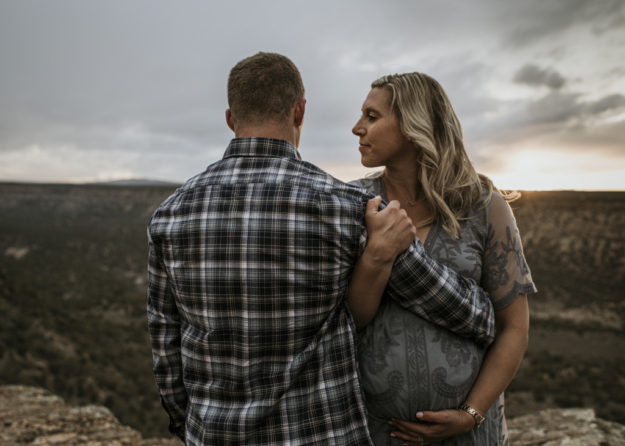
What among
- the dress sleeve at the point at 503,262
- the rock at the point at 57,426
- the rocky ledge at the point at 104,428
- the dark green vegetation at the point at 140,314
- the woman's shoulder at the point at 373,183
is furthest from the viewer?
the dark green vegetation at the point at 140,314

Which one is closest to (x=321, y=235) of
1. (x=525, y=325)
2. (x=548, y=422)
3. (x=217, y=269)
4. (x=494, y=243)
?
(x=217, y=269)

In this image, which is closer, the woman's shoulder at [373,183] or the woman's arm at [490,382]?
the woman's arm at [490,382]

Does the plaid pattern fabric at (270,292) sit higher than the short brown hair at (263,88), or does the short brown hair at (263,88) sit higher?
the short brown hair at (263,88)

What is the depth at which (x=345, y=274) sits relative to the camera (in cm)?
123

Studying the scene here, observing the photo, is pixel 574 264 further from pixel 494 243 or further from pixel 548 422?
pixel 494 243

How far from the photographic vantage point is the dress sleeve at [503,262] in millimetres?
1480

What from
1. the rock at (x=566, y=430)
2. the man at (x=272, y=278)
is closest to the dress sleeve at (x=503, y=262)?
the man at (x=272, y=278)

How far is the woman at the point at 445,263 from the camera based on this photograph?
137 cm

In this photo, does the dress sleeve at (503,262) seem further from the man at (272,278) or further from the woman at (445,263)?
the man at (272,278)

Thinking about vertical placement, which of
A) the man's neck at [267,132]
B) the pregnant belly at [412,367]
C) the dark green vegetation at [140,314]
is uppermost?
the man's neck at [267,132]

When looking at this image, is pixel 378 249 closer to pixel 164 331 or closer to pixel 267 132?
pixel 267 132

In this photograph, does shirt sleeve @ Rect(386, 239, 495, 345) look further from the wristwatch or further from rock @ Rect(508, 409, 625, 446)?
rock @ Rect(508, 409, 625, 446)

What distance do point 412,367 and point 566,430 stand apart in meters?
3.21

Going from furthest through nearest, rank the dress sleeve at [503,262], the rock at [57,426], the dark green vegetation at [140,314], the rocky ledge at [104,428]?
the dark green vegetation at [140,314]
the rock at [57,426]
the rocky ledge at [104,428]
the dress sleeve at [503,262]
